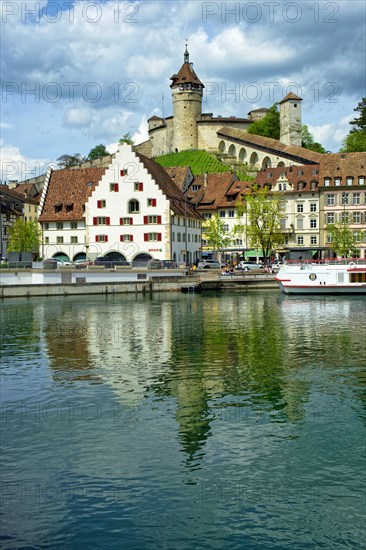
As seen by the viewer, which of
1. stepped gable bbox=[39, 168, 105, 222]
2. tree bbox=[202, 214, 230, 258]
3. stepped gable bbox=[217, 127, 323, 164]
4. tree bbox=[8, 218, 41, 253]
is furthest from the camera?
stepped gable bbox=[217, 127, 323, 164]

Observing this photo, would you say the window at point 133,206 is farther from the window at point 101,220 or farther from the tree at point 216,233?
the tree at point 216,233

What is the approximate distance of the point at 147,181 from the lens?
267 feet

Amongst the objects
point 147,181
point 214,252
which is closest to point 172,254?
point 147,181

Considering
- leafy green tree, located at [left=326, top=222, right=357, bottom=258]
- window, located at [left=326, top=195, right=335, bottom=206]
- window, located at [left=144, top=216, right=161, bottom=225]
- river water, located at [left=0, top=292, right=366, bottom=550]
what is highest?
window, located at [left=326, top=195, right=335, bottom=206]

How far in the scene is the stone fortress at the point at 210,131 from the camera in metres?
145

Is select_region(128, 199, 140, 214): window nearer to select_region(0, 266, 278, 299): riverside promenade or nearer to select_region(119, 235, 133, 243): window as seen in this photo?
select_region(119, 235, 133, 243): window

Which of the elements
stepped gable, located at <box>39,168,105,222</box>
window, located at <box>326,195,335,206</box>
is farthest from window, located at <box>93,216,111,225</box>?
window, located at <box>326,195,335,206</box>

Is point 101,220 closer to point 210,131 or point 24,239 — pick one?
point 24,239

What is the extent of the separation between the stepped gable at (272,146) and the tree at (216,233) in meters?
26.3

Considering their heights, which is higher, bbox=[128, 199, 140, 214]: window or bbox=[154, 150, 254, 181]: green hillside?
bbox=[154, 150, 254, 181]: green hillside

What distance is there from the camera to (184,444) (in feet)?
61.0

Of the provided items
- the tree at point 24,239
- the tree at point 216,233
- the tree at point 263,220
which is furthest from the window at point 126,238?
the tree at point 24,239

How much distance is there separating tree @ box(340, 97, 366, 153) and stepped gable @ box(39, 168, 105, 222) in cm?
5237

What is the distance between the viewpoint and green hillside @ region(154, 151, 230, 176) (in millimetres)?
144587
